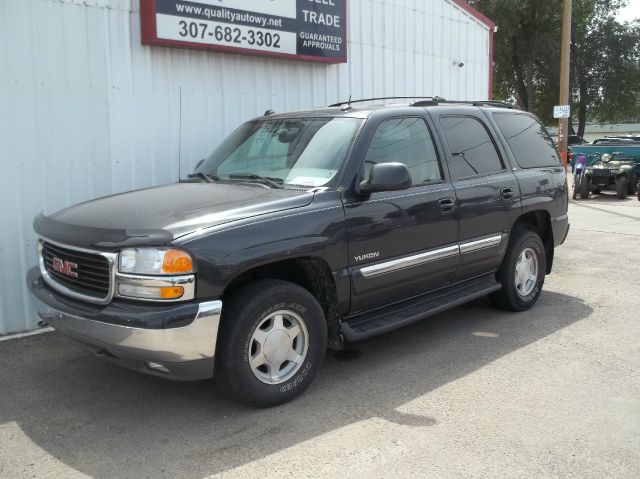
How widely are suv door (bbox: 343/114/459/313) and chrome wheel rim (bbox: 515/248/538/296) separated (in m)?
1.13

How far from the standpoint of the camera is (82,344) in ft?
12.4

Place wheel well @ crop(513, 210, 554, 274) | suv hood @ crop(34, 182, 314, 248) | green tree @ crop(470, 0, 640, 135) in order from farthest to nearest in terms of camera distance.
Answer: green tree @ crop(470, 0, 640, 135)
wheel well @ crop(513, 210, 554, 274)
suv hood @ crop(34, 182, 314, 248)

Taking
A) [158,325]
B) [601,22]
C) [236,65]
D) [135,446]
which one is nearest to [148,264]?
[158,325]

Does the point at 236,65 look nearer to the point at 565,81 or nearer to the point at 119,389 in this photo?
the point at 119,389

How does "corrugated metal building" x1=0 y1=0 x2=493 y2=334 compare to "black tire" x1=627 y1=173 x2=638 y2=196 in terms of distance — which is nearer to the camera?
"corrugated metal building" x1=0 y1=0 x2=493 y2=334

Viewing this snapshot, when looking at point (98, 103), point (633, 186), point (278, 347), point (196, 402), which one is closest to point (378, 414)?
point (278, 347)

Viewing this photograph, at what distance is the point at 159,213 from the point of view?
3.89 meters

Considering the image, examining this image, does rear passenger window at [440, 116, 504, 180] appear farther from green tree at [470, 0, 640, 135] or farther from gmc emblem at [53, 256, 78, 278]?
green tree at [470, 0, 640, 135]

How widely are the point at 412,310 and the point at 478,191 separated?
4.08ft

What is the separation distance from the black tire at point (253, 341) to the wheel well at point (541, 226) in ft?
9.44

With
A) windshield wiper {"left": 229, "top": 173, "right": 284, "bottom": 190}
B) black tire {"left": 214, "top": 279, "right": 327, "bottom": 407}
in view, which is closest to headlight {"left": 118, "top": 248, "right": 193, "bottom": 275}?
black tire {"left": 214, "top": 279, "right": 327, "bottom": 407}

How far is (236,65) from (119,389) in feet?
13.5

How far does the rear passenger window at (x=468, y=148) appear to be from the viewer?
5.30 metres

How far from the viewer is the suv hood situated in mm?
3621
